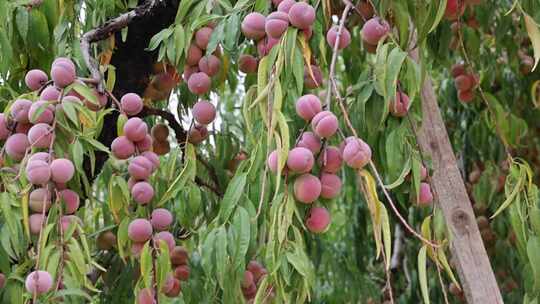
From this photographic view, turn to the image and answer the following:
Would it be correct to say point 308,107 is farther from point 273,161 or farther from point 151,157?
point 151,157

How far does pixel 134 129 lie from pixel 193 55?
0.19 m

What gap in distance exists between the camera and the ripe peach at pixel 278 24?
1098 mm

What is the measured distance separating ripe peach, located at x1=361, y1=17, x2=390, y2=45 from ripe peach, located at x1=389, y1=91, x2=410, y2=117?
81mm

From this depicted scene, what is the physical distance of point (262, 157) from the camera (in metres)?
1.10

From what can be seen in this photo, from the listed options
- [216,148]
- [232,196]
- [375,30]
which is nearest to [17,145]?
[232,196]

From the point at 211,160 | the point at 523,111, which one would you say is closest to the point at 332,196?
the point at 211,160

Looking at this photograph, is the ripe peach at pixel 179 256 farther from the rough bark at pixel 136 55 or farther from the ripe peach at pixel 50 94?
the ripe peach at pixel 50 94

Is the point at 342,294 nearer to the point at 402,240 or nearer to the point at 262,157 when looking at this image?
the point at 402,240

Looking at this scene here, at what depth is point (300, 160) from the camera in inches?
39.3

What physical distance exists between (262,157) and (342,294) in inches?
48.6

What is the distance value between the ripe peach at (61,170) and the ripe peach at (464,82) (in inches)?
42.0

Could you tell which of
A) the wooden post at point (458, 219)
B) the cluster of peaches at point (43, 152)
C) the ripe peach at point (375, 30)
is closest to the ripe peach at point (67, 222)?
the cluster of peaches at point (43, 152)

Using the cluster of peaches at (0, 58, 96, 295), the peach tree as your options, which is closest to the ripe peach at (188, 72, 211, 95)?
the peach tree

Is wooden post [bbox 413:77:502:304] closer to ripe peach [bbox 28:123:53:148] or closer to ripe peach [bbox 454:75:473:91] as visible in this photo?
ripe peach [bbox 454:75:473:91]
